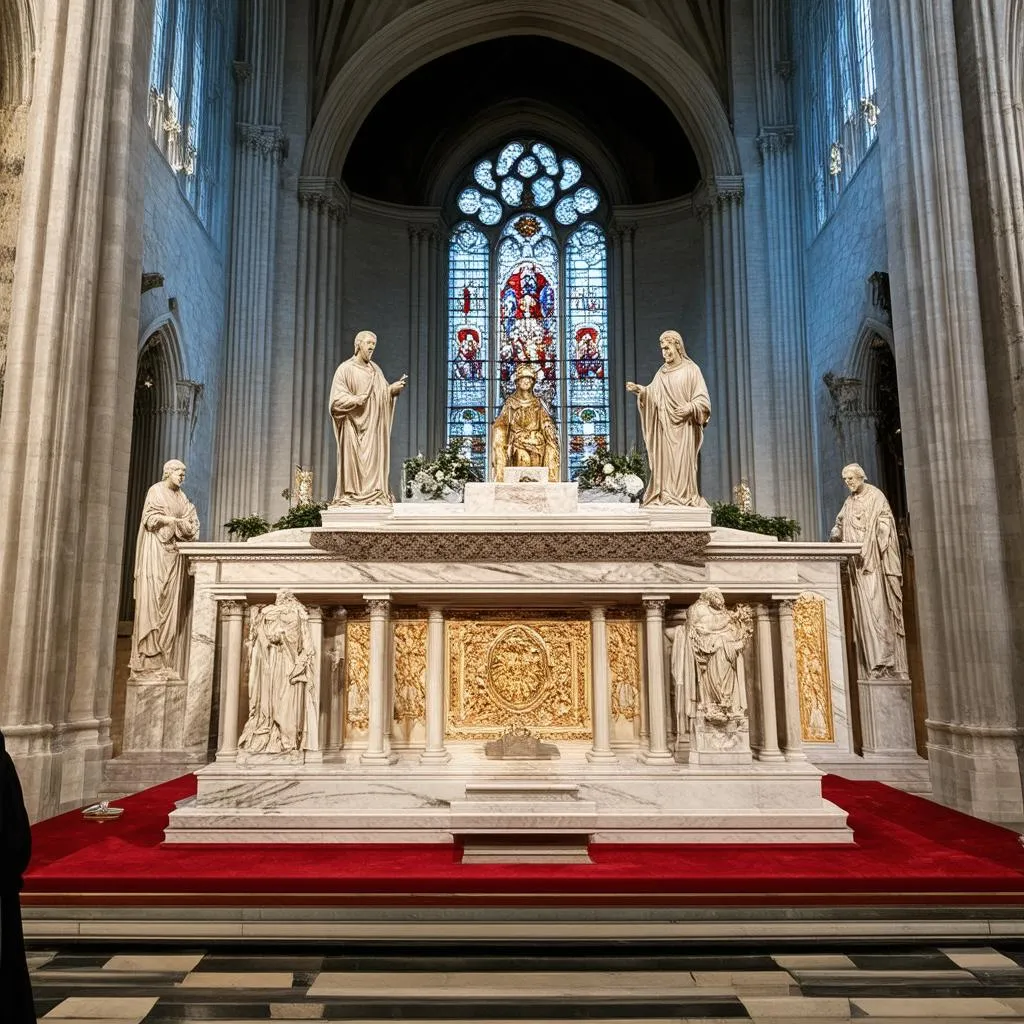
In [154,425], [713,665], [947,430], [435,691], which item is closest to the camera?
[713,665]

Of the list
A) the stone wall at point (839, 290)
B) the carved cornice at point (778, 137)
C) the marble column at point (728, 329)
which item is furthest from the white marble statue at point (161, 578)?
the carved cornice at point (778, 137)

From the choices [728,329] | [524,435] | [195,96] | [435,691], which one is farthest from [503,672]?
[728,329]

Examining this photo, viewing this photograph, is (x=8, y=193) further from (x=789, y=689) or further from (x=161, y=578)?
(x=789, y=689)

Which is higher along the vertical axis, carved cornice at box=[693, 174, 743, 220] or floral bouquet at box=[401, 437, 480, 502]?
carved cornice at box=[693, 174, 743, 220]

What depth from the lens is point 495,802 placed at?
6.10 meters

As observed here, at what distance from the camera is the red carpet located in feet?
17.1

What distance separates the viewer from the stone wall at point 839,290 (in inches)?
572

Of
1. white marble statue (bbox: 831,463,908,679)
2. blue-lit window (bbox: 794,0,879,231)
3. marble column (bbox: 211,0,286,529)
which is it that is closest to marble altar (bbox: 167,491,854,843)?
white marble statue (bbox: 831,463,908,679)

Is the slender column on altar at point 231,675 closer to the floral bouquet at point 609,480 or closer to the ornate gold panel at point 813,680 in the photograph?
the floral bouquet at point 609,480

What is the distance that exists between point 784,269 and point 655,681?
13516 mm

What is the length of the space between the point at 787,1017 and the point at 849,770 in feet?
18.8

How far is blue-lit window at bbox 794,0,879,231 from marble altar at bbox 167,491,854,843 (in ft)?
33.6

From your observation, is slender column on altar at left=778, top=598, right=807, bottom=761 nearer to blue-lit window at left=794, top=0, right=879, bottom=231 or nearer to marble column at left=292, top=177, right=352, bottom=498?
blue-lit window at left=794, top=0, right=879, bottom=231

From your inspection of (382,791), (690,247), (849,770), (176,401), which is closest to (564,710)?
(382,791)
